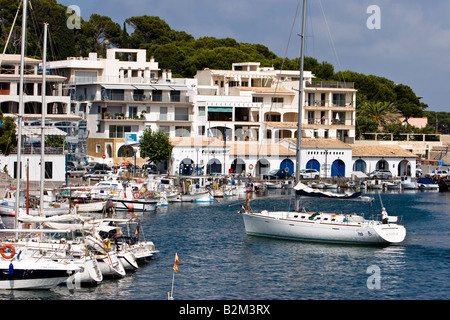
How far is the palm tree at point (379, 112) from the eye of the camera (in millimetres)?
118438

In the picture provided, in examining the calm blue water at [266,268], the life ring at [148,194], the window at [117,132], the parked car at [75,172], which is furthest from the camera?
the window at [117,132]

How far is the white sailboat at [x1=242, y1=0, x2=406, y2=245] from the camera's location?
44.5 metres

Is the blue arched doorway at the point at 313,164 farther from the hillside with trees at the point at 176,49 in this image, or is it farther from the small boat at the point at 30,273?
the small boat at the point at 30,273

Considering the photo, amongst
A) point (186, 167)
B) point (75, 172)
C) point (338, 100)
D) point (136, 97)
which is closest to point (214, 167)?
point (186, 167)

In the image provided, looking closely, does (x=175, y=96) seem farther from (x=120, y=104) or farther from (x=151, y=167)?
(x=151, y=167)

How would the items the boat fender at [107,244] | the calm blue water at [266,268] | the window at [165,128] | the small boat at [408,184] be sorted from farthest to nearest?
1. the window at [165,128]
2. the small boat at [408,184]
3. the boat fender at [107,244]
4. the calm blue water at [266,268]

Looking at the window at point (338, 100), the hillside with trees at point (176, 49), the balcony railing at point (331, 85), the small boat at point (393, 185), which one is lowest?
the small boat at point (393, 185)

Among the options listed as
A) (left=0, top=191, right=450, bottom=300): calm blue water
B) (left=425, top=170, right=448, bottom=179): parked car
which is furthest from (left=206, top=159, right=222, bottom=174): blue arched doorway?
(left=0, top=191, right=450, bottom=300): calm blue water

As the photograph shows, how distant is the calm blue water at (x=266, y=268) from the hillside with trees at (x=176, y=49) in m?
60.9

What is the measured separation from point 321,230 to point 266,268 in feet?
23.5

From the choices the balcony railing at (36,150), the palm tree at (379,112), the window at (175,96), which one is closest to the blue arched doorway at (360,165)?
the palm tree at (379,112)

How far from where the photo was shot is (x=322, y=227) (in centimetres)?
4525

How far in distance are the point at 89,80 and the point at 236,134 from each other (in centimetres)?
1993
